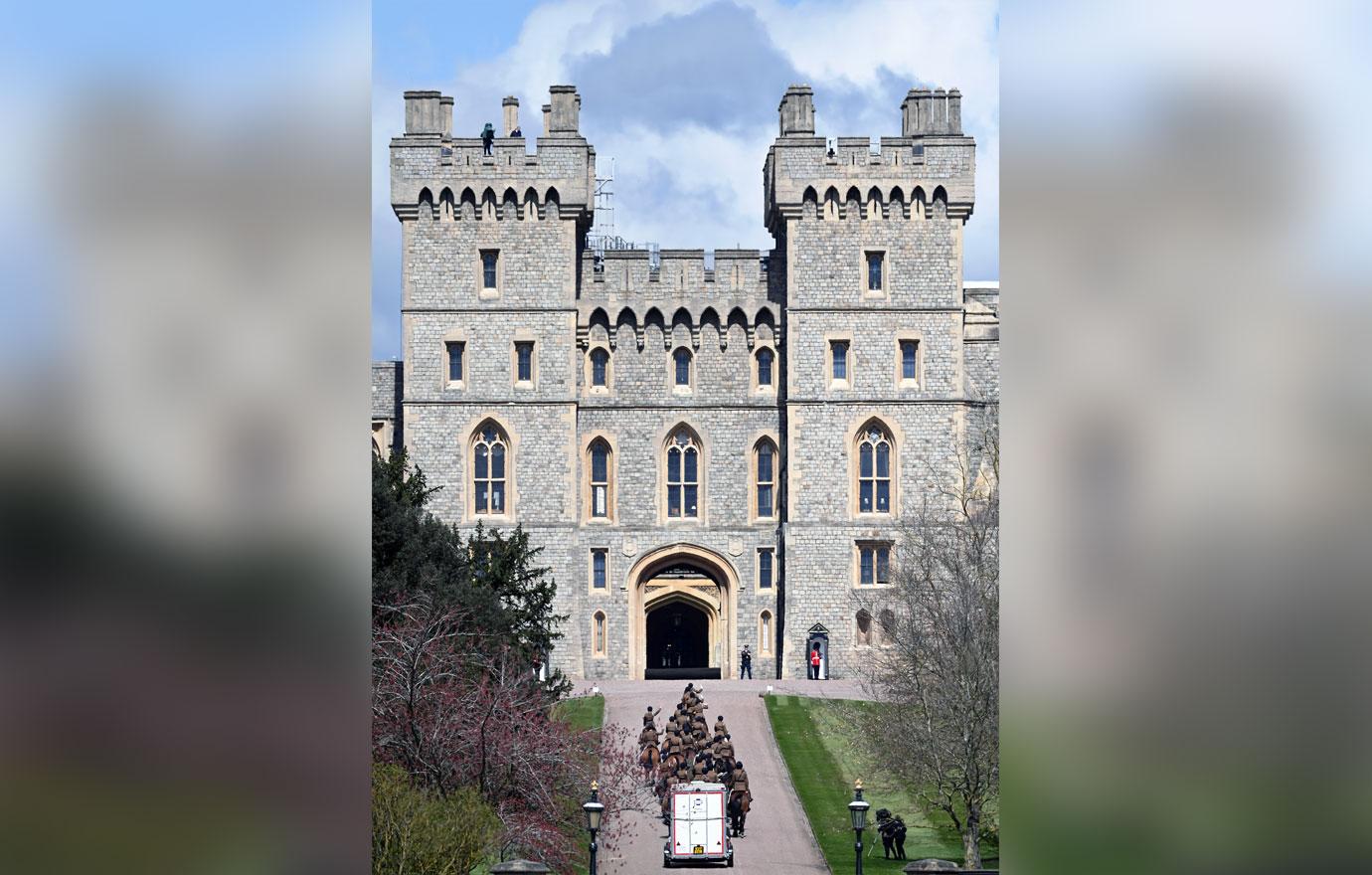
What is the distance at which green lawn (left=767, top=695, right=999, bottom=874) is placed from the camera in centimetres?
2542

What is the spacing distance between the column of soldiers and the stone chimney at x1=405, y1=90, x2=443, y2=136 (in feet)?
60.8

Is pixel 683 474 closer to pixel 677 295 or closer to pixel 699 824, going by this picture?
pixel 677 295

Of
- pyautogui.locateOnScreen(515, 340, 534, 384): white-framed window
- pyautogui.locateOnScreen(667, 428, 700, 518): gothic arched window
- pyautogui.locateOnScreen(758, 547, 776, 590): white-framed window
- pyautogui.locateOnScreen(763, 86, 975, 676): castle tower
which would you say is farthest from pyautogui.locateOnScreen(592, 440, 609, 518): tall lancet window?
pyautogui.locateOnScreen(763, 86, 975, 676): castle tower

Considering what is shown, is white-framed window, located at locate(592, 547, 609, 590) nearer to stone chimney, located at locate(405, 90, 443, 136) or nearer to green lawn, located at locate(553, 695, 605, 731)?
green lawn, located at locate(553, 695, 605, 731)

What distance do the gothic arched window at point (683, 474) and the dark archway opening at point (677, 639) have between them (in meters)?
3.77

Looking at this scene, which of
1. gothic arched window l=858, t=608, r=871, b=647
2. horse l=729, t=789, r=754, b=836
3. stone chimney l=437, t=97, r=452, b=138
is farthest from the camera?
stone chimney l=437, t=97, r=452, b=138

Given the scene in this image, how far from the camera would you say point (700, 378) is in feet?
141

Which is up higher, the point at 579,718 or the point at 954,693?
the point at 954,693

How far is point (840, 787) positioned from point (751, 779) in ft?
5.54

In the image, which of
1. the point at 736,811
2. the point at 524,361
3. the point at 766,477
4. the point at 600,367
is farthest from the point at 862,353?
the point at 736,811

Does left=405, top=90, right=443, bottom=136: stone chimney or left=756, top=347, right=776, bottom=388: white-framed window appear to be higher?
left=405, top=90, right=443, bottom=136: stone chimney

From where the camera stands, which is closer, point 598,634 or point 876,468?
point 876,468
